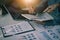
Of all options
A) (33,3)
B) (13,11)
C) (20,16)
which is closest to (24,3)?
(33,3)

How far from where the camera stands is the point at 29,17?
1.71 meters

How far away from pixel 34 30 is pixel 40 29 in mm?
69

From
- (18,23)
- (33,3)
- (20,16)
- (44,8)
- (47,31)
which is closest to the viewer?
(47,31)

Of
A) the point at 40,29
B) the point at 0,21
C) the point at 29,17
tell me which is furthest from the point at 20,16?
the point at 40,29

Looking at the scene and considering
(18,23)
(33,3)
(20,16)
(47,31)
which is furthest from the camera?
(33,3)

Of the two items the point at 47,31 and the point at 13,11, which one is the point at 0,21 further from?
the point at 47,31

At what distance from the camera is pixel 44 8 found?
1.90 meters

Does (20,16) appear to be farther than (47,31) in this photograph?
Yes

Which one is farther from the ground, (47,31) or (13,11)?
(13,11)

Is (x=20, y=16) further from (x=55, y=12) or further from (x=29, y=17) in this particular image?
(x=55, y=12)

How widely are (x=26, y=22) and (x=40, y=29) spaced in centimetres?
22

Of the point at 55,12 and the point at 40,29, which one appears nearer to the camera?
the point at 40,29

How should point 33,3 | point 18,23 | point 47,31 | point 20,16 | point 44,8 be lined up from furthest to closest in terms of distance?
A: point 33,3 → point 44,8 → point 20,16 → point 18,23 → point 47,31

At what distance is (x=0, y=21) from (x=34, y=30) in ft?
1.55
